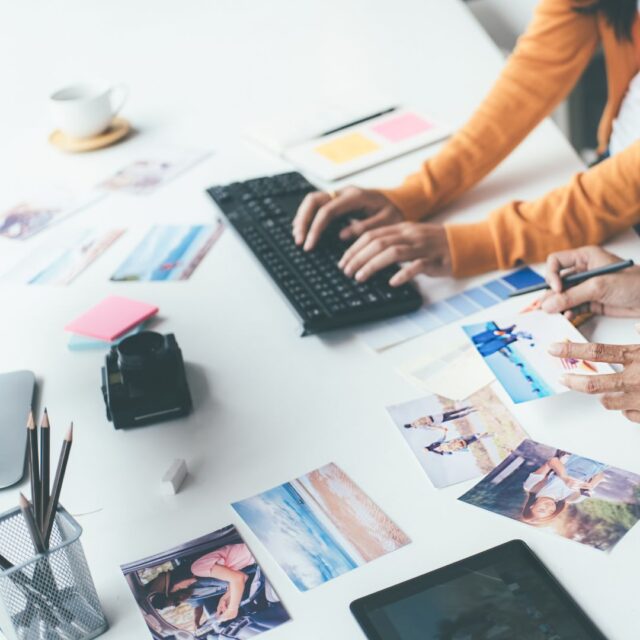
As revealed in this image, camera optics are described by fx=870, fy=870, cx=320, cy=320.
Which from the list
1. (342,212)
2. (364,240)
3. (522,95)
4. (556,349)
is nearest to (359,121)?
(522,95)

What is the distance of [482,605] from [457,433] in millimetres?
234

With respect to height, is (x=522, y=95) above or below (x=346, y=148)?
above

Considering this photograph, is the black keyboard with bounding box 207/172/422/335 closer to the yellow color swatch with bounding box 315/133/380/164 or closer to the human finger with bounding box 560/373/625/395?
the yellow color swatch with bounding box 315/133/380/164

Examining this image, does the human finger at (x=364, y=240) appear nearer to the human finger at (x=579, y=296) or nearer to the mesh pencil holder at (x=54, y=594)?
the human finger at (x=579, y=296)

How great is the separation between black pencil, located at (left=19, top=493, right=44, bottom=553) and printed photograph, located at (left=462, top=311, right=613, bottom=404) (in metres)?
0.52

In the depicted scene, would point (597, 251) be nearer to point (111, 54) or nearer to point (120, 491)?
point (120, 491)

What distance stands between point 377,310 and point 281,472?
311 millimetres

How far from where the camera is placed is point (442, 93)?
1.83m

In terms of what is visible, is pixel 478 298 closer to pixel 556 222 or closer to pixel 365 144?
pixel 556 222

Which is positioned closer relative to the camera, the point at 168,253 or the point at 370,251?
the point at 370,251

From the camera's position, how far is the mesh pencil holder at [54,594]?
71 centimetres

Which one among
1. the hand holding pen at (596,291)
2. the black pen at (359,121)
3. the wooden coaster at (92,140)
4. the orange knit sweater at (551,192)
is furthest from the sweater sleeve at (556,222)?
the wooden coaster at (92,140)

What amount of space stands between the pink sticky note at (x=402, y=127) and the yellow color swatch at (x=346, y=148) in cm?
4

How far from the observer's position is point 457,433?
945mm
